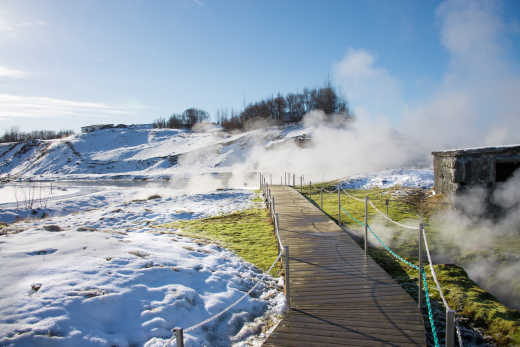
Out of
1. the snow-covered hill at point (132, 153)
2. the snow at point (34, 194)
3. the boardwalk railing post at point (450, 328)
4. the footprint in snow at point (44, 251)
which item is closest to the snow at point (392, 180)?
the boardwalk railing post at point (450, 328)

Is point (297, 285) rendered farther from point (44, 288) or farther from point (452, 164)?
point (452, 164)

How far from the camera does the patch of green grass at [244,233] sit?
8267mm

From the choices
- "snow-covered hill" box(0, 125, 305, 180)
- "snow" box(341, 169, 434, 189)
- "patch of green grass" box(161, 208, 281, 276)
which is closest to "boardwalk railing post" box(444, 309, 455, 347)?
"patch of green grass" box(161, 208, 281, 276)

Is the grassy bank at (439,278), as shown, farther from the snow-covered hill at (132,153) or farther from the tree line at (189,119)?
the tree line at (189,119)

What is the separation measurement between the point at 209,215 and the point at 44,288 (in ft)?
33.8

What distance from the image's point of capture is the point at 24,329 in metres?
3.61

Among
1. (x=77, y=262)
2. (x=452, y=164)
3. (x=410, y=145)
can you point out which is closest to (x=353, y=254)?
(x=77, y=262)

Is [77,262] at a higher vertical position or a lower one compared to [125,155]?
lower

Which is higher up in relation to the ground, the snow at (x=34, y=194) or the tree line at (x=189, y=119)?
the tree line at (x=189, y=119)

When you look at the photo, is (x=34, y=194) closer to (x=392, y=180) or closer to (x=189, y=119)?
(x=392, y=180)

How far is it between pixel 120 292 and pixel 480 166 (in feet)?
44.1

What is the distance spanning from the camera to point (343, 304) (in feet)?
15.8

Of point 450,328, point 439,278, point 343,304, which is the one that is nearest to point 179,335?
point 450,328

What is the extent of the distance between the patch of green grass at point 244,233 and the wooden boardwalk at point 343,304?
1041 mm
